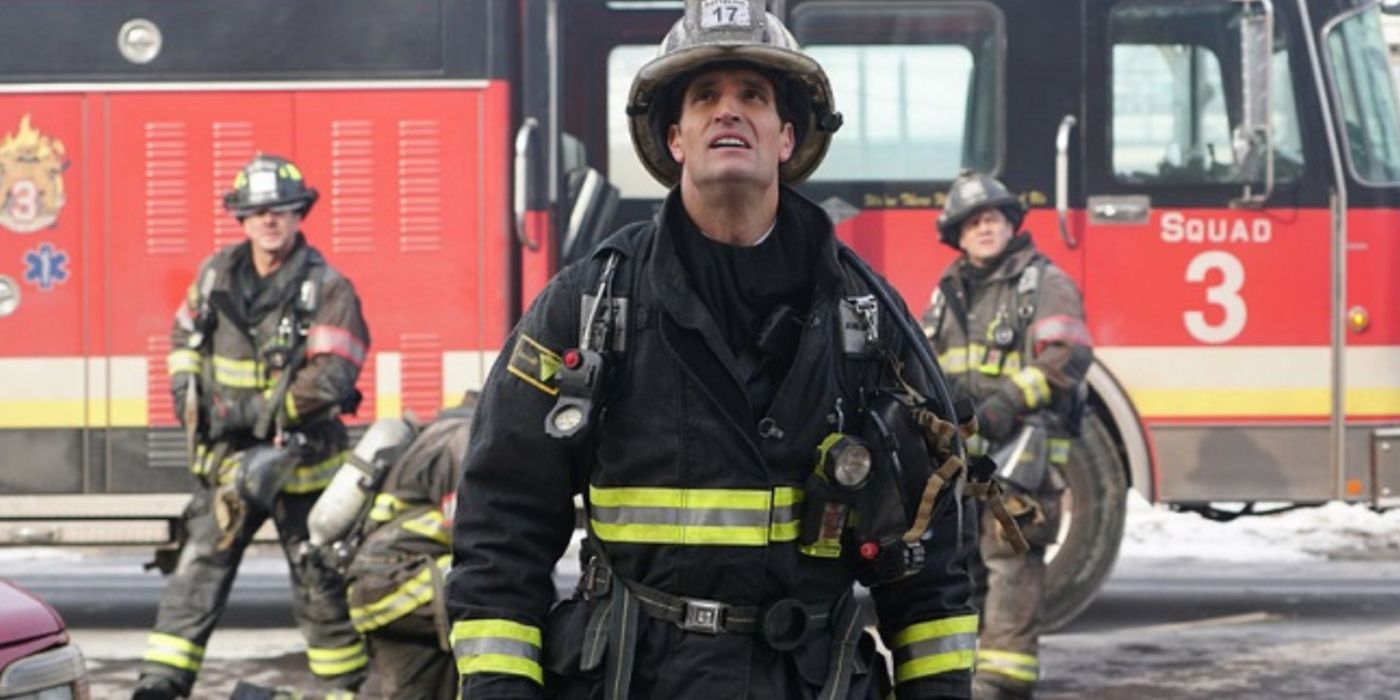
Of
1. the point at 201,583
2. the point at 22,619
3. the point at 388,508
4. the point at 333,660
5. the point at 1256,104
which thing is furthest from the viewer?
the point at 1256,104

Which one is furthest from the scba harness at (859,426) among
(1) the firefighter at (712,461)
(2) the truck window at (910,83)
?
(2) the truck window at (910,83)

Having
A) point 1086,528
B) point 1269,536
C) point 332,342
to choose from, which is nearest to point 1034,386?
point 1086,528

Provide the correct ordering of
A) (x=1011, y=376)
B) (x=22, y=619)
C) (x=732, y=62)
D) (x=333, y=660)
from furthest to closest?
(x=1011, y=376)
(x=333, y=660)
(x=22, y=619)
(x=732, y=62)

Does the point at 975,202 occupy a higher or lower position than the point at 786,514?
higher

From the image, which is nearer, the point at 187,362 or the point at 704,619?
the point at 704,619

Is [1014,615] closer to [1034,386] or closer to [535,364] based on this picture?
[1034,386]

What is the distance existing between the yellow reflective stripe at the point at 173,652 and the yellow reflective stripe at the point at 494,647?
4.68m

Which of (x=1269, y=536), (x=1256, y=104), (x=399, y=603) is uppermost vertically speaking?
(x=1256, y=104)

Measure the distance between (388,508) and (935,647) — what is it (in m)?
3.10

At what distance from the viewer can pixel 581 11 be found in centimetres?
983

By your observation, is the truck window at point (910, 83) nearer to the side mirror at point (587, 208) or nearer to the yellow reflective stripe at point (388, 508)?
the side mirror at point (587, 208)

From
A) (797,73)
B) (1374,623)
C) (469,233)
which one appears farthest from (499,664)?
(1374,623)

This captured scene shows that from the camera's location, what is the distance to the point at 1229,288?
31.6 feet

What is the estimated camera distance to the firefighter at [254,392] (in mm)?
7727
